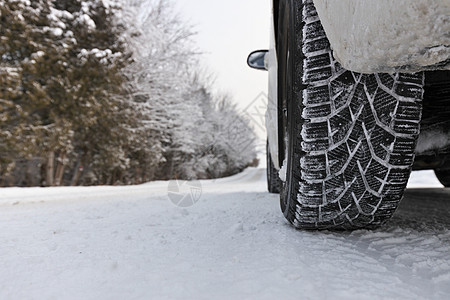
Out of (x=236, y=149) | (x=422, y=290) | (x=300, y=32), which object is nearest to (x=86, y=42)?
(x=300, y=32)

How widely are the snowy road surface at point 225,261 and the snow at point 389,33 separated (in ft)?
1.75

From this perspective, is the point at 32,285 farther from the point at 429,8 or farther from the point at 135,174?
the point at 135,174

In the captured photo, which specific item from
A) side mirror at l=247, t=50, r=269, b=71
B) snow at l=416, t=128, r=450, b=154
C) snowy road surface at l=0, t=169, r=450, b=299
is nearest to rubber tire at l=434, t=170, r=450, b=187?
snowy road surface at l=0, t=169, r=450, b=299

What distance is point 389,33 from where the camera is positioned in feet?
2.00

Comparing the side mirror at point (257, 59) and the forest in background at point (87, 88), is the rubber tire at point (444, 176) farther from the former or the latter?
the forest in background at point (87, 88)

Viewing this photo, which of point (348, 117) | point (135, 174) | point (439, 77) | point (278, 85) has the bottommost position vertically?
point (135, 174)

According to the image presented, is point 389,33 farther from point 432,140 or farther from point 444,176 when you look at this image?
point 444,176

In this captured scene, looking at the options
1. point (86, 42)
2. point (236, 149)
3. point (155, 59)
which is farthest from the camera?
point (236, 149)

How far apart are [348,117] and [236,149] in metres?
20.2

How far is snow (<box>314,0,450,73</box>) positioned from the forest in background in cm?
681

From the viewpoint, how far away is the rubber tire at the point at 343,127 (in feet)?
3.04

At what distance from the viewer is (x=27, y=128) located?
6.21 metres

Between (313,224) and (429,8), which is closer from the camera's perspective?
(429,8)

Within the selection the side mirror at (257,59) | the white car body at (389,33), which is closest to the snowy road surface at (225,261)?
Result: the white car body at (389,33)
